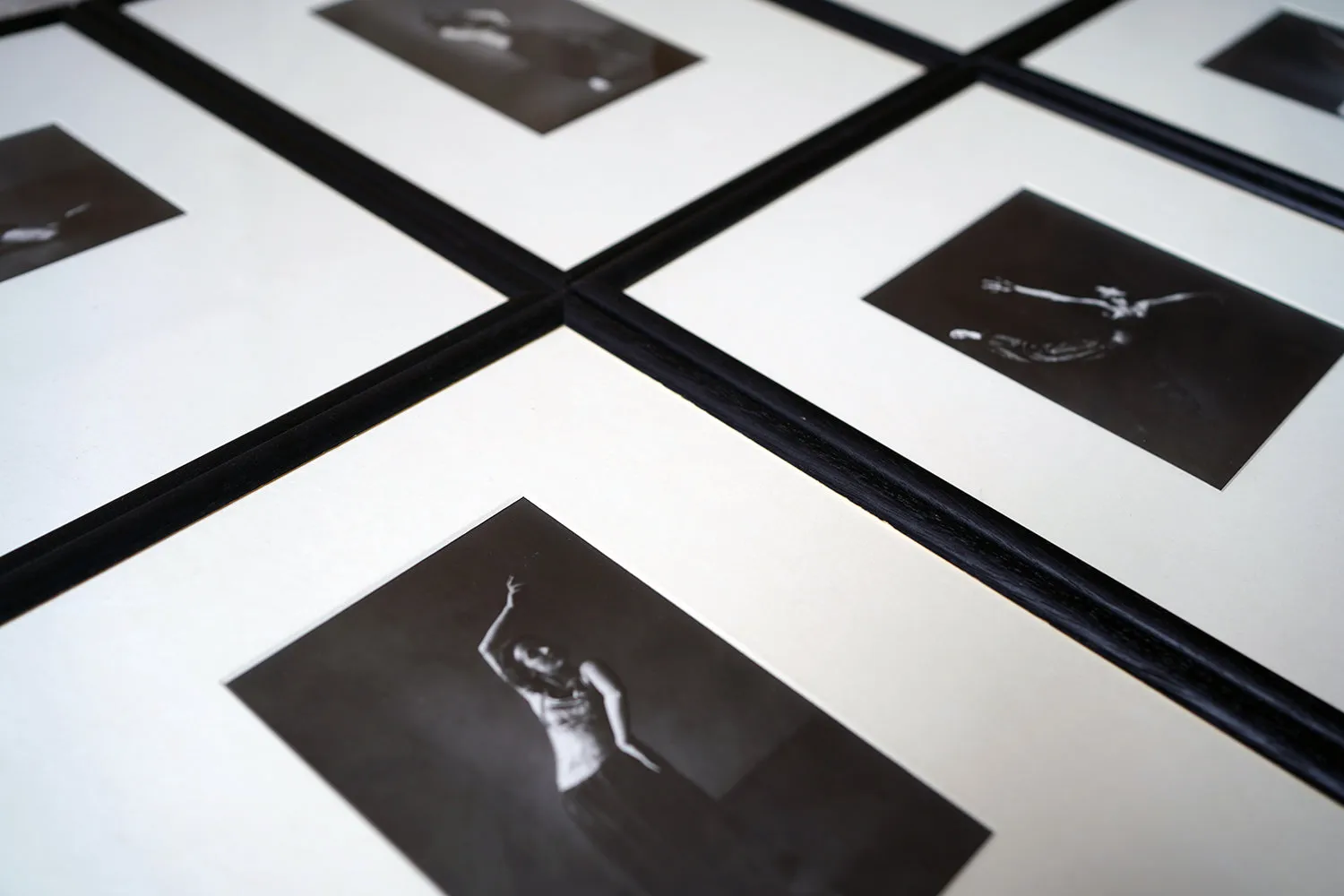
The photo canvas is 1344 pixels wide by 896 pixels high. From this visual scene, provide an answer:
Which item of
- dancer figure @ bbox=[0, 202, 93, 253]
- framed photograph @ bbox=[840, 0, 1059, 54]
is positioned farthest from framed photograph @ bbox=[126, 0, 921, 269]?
dancer figure @ bbox=[0, 202, 93, 253]

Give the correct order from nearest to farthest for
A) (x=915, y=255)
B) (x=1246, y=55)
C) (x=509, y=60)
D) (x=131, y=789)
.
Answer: (x=131, y=789) → (x=915, y=255) → (x=509, y=60) → (x=1246, y=55)

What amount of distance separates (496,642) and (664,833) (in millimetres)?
214

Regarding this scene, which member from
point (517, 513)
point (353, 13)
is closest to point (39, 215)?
point (353, 13)

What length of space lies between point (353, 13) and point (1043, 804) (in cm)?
153

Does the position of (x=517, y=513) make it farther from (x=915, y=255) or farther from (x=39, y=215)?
(x=39, y=215)

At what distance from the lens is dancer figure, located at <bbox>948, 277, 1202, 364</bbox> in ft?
4.35

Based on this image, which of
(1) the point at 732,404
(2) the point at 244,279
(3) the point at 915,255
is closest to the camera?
(1) the point at 732,404

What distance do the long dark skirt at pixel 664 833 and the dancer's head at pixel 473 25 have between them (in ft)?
4.05

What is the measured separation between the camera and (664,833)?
887mm

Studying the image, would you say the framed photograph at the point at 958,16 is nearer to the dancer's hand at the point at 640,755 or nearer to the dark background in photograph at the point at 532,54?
the dark background in photograph at the point at 532,54

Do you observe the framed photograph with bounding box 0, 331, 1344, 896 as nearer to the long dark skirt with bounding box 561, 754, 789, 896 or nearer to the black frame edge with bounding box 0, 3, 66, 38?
the long dark skirt with bounding box 561, 754, 789, 896

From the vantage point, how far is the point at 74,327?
4.17 ft

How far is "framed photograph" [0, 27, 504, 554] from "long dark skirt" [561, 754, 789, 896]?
1.73 feet

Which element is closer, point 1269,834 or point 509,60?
point 1269,834
